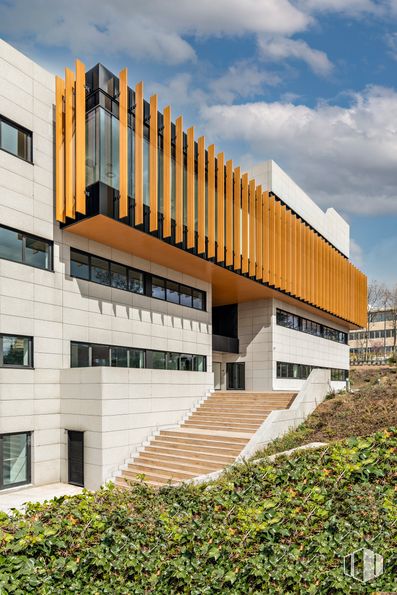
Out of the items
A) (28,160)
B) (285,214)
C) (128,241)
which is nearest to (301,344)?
(285,214)

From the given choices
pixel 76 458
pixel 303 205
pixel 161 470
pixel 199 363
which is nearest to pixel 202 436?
pixel 161 470

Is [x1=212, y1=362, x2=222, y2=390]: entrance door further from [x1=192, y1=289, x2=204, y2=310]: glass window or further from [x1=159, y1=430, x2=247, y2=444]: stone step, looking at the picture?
[x1=159, y1=430, x2=247, y2=444]: stone step

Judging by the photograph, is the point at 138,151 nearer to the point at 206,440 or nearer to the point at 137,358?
the point at 137,358

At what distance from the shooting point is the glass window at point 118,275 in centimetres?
2112

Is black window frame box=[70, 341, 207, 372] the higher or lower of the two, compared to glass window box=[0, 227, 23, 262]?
lower

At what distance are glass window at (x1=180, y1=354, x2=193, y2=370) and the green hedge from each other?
→ 52.6 ft

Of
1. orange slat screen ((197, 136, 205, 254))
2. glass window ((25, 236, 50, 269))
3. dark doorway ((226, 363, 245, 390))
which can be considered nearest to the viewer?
glass window ((25, 236, 50, 269))

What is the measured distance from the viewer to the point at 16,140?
17.5 m

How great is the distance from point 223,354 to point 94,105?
20.3 metres

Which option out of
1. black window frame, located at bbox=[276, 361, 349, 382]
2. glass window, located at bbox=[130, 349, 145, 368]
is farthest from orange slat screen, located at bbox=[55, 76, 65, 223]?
black window frame, located at bbox=[276, 361, 349, 382]

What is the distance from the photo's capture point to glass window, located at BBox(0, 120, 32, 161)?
669 inches

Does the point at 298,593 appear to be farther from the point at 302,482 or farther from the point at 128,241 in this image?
the point at 128,241

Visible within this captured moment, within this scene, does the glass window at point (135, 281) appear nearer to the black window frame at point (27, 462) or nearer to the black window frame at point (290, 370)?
the black window frame at point (27, 462)

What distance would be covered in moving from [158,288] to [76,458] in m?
9.68
